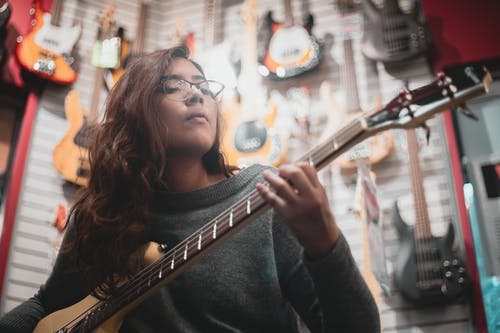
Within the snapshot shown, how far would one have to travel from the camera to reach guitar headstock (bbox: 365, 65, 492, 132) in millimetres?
1119

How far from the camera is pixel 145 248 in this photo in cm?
138

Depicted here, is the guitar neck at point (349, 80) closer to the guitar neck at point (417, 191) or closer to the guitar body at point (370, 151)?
the guitar body at point (370, 151)

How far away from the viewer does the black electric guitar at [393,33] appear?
3.69m

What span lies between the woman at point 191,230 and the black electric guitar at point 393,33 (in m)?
2.53

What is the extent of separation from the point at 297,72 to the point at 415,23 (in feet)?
2.95

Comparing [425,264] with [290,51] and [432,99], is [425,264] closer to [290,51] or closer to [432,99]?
[290,51]

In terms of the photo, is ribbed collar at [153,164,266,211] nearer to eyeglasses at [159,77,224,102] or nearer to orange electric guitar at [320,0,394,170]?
eyeglasses at [159,77,224,102]

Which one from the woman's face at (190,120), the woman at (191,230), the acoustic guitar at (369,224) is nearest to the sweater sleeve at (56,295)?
the woman at (191,230)

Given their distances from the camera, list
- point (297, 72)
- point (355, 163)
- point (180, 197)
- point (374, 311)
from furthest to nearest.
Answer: point (297, 72), point (355, 163), point (180, 197), point (374, 311)

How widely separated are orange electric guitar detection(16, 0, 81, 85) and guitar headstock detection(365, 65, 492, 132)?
329 centimetres

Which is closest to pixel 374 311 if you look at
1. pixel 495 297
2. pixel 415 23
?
pixel 495 297

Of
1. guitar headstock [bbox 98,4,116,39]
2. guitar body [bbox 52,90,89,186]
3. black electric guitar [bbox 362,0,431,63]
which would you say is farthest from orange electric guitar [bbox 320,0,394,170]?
guitar headstock [bbox 98,4,116,39]

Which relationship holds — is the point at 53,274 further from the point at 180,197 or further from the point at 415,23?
the point at 415,23

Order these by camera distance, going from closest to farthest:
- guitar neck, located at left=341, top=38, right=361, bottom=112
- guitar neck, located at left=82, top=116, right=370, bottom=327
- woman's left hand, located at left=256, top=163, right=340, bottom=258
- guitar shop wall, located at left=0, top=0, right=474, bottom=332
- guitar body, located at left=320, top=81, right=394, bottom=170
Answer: woman's left hand, located at left=256, top=163, right=340, bottom=258 < guitar neck, located at left=82, top=116, right=370, bottom=327 < guitar shop wall, located at left=0, top=0, right=474, bottom=332 < guitar body, located at left=320, top=81, right=394, bottom=170 < guitar neck, located at left=341, top=38, right=361, bottom=112
